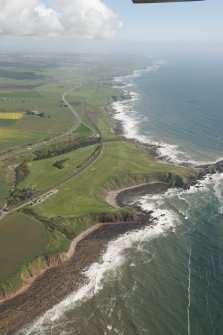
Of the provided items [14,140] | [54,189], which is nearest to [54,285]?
[54,189]

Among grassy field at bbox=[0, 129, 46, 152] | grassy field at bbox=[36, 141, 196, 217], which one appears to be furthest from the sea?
grassy field at bbox=[0, 129, 46, 152]

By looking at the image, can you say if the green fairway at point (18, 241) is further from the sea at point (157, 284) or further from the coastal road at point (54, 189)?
the sea at point (157, 284)

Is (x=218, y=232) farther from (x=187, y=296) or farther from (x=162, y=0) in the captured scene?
(x=162, y=0)

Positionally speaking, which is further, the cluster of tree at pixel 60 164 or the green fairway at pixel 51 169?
the cluster of tree at pixel 60 164

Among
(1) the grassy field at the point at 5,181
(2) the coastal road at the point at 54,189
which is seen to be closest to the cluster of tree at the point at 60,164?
(2) the coastal road at the point at 54,189

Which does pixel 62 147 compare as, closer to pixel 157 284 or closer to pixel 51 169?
pixel 51 169

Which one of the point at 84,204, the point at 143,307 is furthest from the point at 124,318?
the point at 84,204
